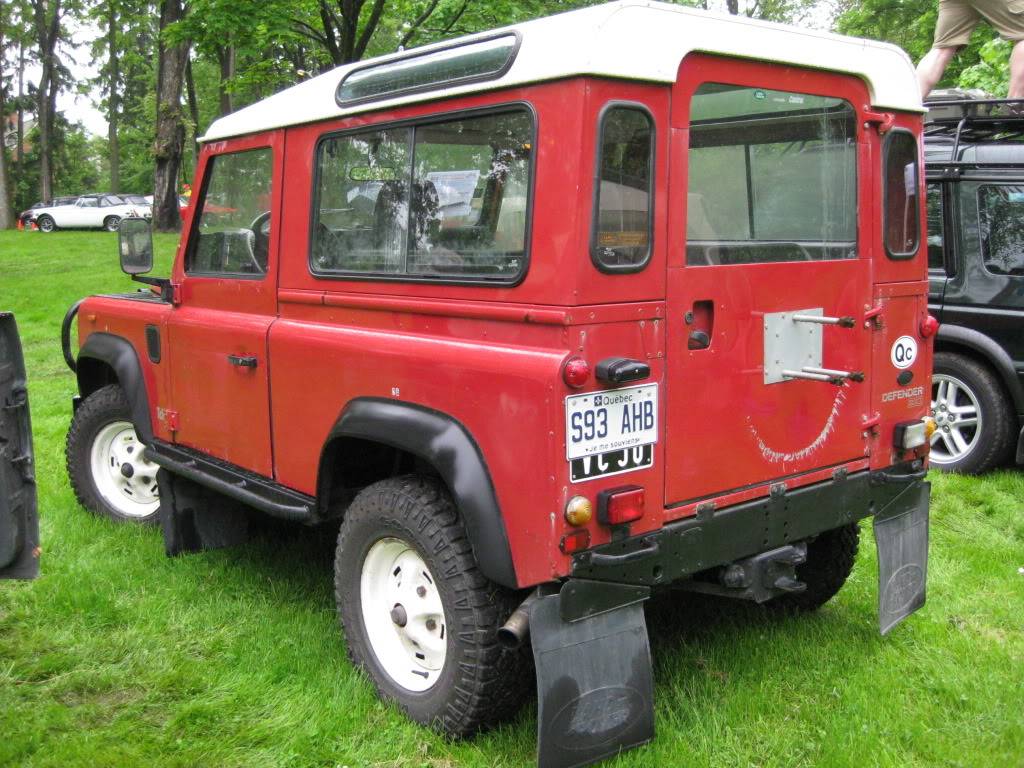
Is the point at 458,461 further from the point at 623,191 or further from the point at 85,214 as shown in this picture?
the point at 85,214

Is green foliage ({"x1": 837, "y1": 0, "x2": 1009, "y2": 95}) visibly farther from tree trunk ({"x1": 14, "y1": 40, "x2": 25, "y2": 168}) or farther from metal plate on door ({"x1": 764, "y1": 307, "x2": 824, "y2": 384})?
tree trunk ({"x1": 14, "y1": 40, "x2": 25, "y2": 168})

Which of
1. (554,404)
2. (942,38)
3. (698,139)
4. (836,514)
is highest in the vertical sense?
(942,38)

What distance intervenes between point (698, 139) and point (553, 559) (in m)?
1.39

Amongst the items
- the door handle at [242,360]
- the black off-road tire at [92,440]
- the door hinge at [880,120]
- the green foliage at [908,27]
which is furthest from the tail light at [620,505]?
the green foliage at [908,27]

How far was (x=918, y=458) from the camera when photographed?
4.07m

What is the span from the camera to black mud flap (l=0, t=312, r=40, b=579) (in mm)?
3385

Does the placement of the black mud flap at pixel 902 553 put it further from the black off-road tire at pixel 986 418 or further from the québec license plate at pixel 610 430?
the black off-road tire at pixel 986 418

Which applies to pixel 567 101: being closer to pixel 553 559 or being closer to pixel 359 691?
pixel 553 559

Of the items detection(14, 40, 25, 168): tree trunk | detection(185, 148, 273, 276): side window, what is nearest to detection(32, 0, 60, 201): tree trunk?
detection(14, 40, 25, 168): tree trunk

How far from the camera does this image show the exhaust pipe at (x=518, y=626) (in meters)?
3.06

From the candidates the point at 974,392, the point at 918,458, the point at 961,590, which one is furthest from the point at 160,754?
the point at 974,392

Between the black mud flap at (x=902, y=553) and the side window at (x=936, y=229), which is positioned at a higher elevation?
the side window at (x=936, y=229)

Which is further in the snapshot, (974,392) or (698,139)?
(974,392)

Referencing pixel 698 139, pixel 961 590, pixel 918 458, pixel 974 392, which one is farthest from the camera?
pixel 974 392
